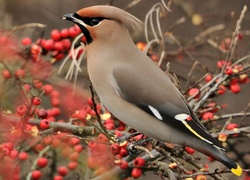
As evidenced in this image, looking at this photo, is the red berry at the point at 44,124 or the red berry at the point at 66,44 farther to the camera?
the red berry at the point at 66,44

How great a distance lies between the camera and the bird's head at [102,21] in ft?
6.78

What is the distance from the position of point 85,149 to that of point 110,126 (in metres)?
0.29

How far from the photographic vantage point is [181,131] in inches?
83.2

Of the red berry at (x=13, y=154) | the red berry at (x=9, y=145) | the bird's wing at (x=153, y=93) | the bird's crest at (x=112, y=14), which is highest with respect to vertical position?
the bird's crest at (x=112, y=14)

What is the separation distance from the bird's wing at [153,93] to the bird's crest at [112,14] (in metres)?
0.12

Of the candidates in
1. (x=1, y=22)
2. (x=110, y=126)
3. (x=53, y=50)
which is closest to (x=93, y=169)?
(x=110, y=126)

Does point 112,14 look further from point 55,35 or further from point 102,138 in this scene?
point 55,35

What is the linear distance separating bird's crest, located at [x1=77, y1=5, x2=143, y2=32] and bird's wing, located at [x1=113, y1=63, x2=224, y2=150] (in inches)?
4.6

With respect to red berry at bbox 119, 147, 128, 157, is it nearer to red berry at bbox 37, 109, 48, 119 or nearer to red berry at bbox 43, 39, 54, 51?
red berry at bbox 37, 109, 48, 119

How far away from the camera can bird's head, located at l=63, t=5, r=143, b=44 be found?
2066 millimetres

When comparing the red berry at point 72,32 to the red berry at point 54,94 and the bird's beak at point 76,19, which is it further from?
the bird's beak at point 76,19

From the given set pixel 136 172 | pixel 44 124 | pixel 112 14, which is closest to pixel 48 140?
pixel 44 124

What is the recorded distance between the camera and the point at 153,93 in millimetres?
2143

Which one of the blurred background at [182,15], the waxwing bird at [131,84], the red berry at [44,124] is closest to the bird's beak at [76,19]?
the waxwing bird at [131,84]
